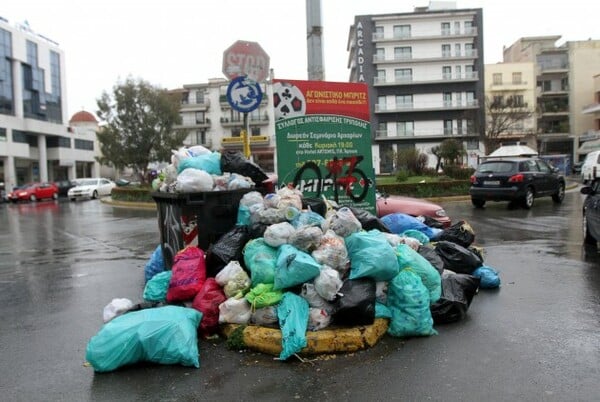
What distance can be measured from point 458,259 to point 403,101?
214 feet

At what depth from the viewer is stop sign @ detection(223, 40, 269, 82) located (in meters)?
8.84

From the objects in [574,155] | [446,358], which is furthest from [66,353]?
[574,155]

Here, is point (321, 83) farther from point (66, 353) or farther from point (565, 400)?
point (565, 400)

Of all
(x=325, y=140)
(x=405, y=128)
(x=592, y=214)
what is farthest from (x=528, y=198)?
(x=405, y=128)

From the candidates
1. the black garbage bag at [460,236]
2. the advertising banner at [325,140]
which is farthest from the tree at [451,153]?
the black garbage bag at [460,236]

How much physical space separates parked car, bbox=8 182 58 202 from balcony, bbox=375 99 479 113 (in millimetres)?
42214

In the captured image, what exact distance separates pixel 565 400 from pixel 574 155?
76960mm

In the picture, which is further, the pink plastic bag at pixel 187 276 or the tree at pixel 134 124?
the tree at pixel 134 124

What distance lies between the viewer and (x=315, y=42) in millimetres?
9305

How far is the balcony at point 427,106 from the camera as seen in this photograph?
6719cm

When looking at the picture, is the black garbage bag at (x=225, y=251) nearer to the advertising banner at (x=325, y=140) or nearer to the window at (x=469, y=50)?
the advertising banner at (x=325, y=140)

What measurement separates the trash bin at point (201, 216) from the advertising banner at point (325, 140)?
1665mm

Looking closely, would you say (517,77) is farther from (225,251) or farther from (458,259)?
(225,251)

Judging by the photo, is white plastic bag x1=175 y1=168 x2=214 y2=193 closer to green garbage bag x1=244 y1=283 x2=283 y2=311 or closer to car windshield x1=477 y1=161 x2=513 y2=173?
green garbage bag x1=244 y1=283 x2=283 y2=311
